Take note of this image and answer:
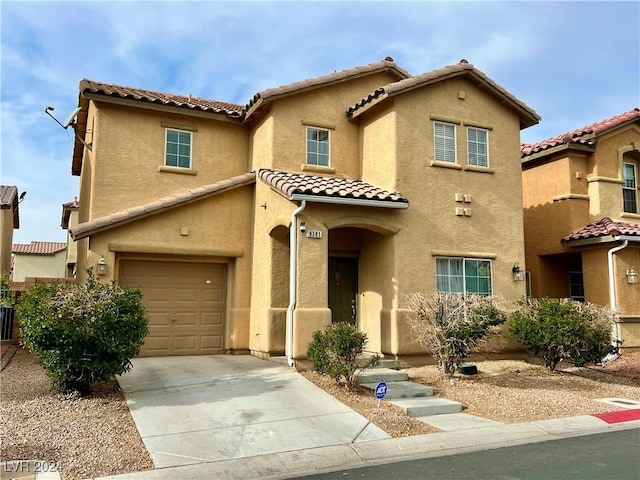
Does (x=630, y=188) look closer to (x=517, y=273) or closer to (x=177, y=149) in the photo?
(x=517, y=273)

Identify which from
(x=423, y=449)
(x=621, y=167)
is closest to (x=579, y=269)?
(x=621, y=167)

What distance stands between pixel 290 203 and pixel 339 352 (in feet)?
12.2

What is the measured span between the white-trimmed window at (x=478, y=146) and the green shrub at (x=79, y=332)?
931 cm

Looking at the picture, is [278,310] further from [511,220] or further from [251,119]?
[511,220]

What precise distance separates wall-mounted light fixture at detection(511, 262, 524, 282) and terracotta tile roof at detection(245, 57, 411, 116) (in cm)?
641

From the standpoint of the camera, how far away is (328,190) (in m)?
11.7

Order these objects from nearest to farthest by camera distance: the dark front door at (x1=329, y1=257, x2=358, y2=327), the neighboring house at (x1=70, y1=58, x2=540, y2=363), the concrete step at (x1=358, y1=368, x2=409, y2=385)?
the concrete step at (x1=358, y1=368, x2=409, y2=385) → the neighboring house at (x1=70, y1=58, x2=540, y2=363) → the dark front door at (x1=329, y1=257, x2=358, y2=327)

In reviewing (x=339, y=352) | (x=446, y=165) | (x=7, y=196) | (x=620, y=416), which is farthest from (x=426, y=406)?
(x=7, y=196)

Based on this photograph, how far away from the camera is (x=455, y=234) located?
1343 cm

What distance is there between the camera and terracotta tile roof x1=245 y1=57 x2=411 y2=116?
1377 cm

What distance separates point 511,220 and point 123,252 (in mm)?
9847

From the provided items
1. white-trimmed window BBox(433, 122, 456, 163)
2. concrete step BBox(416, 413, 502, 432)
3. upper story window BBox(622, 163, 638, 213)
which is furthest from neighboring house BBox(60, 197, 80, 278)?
upper story window BBox(622, 163, 638, 213)

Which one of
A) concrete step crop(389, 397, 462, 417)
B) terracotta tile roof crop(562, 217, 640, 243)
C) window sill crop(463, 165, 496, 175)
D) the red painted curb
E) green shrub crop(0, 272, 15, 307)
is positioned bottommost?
the red painted curb

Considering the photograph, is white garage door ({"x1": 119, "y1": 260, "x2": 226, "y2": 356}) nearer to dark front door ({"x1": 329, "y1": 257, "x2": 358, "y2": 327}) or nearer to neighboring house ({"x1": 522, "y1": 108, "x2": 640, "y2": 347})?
dark front door ({"x1": 329, "y1": 257, "x2": 358, "y2": 327})
